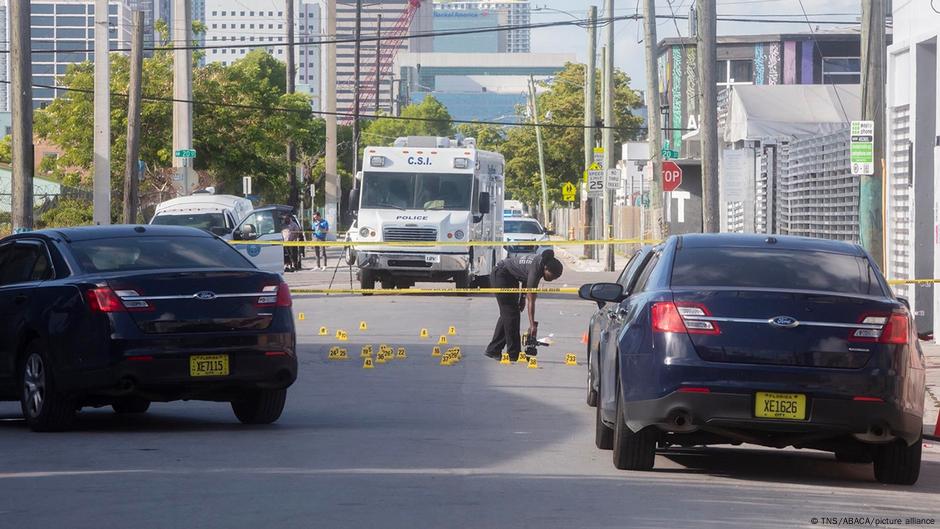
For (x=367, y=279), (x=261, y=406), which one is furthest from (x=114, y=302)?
(x=367, y=279)

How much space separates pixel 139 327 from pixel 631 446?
12.7 ft

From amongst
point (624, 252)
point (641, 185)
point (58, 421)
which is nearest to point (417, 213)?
point (641, 185)

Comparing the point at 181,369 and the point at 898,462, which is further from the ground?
the point at 181,369

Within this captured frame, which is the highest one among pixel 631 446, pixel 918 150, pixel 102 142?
pixel 102 142

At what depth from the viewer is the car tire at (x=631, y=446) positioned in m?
9.38

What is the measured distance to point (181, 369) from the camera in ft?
36.1

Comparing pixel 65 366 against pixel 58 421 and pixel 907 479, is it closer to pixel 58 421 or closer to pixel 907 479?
pixel 58 421

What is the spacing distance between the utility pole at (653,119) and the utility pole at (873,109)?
12.8 m

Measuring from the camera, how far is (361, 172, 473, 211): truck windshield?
31719mm

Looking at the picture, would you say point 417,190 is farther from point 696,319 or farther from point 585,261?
point 696,319

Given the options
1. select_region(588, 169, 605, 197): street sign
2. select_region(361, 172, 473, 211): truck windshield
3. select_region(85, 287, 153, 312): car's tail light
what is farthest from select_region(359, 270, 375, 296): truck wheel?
select_region(85, 287, 153, 312): car's tail light

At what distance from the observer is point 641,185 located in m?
47.2

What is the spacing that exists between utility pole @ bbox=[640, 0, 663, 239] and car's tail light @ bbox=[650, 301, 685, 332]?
25039 mm

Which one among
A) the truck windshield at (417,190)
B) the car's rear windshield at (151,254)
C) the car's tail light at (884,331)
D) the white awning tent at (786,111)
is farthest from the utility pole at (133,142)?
the car's tail light at (884,331)
